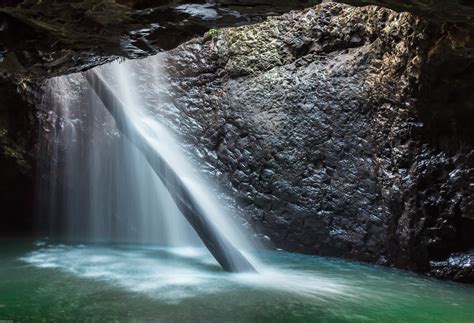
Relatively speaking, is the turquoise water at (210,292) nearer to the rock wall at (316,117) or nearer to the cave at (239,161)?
the cave at (239,161)

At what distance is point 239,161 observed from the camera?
7.99 metres

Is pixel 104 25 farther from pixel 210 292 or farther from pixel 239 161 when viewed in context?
pixel 239 161

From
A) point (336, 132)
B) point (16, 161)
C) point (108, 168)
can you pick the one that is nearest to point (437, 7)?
point (336, 132)

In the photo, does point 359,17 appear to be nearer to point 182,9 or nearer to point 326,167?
point 326,167

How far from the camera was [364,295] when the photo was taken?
442cm

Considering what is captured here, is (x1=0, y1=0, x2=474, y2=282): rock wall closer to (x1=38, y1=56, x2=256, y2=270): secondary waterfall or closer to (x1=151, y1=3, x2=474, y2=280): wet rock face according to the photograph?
(x1=151, y1=3, x2=474, y2=280): wet rock face

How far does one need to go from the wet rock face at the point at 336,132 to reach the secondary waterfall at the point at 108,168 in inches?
23.1

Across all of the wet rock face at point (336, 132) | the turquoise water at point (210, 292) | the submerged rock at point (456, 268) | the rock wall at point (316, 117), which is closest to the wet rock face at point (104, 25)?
the rock wall at point (316, 117)

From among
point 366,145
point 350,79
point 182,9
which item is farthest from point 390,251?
point 182,9

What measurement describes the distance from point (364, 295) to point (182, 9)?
3321 mm

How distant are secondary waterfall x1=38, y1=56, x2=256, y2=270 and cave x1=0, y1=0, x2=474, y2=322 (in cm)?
3

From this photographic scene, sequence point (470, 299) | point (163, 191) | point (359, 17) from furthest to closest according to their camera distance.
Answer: point (163, 191), point (359, 17), point (470, 299)

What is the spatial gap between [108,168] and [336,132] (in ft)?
15.6

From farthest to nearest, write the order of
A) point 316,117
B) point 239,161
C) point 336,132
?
1. point 239,161
2. point 316,117
3. point 336,132
